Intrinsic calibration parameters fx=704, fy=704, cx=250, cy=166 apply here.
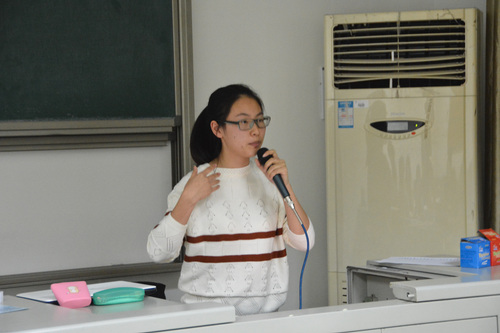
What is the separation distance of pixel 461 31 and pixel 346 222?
1.09 m

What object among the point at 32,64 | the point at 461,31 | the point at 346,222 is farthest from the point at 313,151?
the point at 32,64

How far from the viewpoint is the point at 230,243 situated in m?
2.17

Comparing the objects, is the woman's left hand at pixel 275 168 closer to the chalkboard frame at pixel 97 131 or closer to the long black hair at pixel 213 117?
the long black hair at pixel 213 117

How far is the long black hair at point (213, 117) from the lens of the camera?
230 cm

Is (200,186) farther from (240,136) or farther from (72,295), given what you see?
(72,295)

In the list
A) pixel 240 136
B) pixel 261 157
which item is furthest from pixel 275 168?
pixel 240 136

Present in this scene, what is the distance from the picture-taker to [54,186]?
10.8 feet

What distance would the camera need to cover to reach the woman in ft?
7.00

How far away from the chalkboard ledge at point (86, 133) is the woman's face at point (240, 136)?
1133mm

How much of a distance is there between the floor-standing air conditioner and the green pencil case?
1.92 metres

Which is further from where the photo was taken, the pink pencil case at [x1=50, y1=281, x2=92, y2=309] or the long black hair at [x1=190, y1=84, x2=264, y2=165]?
the long black hair at [x1=190, y1=84, x2=264, y2=165]

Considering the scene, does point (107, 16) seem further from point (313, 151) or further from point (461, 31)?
point (461, 31)

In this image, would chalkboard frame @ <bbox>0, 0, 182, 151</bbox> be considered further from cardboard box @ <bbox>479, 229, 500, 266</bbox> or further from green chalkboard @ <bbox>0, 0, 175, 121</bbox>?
cardboard box @ <bbox>479, 229, 500, 266</bbox>

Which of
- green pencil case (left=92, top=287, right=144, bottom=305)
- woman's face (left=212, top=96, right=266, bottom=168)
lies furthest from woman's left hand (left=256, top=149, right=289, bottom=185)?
green pencil case (left=92, top=287, right=144, bottom=305)
